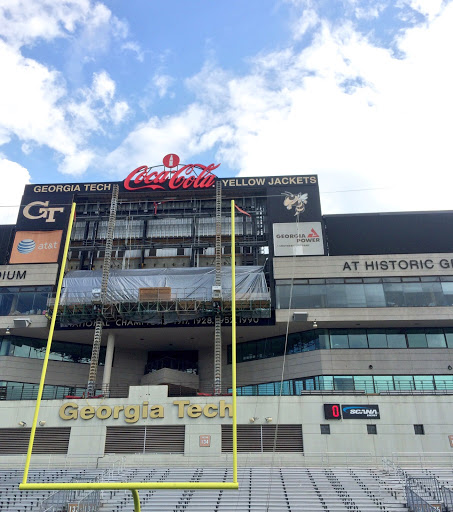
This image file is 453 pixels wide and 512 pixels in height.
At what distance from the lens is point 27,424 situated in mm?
29922

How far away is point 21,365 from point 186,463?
58.5 ft

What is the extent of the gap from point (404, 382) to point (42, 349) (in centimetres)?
3013

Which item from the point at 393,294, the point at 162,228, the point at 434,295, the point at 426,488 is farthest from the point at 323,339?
the point at 162,228

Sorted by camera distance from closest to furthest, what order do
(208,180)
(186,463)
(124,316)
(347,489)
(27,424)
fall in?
(347,489) < (186,463) < (27,424) < (124,316) < (208,180)

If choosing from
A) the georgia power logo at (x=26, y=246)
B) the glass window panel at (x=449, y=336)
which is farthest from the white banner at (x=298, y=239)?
the georgia power logo at (x=26, y=246)

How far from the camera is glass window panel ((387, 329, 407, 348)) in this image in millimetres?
35000

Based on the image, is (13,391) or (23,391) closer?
(13,391)

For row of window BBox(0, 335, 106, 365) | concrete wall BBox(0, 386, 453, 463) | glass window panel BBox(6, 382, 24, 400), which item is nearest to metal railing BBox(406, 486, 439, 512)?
concrete wall BBox(0, 386, 453, 463)

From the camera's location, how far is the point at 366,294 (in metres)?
35.2

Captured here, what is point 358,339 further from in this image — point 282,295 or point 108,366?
point 108,366

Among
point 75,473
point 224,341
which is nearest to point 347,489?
point 75,473

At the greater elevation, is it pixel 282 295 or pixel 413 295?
pixel 282 295

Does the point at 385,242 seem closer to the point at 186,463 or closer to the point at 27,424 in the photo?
the point at 186,463

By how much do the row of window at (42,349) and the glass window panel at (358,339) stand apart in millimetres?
22020
